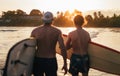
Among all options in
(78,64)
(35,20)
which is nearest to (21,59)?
(78,64)

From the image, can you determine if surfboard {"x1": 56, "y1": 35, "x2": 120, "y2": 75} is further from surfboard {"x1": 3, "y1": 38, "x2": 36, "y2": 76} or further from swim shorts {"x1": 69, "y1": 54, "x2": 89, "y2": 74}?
surfboard {"x1": 3, "y1": 38, "x2": 36, "y2": 76}

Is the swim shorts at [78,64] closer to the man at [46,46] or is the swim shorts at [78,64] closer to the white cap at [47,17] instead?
the man at [46,46]

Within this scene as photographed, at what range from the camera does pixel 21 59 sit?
31.6 feet

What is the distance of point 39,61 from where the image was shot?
950 centimetres

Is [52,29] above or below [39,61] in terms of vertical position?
above

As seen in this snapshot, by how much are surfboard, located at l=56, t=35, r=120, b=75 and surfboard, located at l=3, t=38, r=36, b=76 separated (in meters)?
1.67

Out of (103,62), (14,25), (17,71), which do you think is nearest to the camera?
(17,71)

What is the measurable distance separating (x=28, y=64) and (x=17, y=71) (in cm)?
29

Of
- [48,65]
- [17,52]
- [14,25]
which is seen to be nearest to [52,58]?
[48,65]

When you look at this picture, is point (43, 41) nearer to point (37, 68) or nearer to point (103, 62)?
point (37, 68)

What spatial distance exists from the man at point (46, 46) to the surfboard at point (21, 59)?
144mm

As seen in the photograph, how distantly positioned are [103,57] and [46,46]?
2319mm

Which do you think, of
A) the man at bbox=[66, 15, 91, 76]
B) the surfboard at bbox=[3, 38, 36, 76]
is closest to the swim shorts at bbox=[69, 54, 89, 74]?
the man at bbox=[66, 15, 91, 76]

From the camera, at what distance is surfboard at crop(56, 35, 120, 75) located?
1081 cm
